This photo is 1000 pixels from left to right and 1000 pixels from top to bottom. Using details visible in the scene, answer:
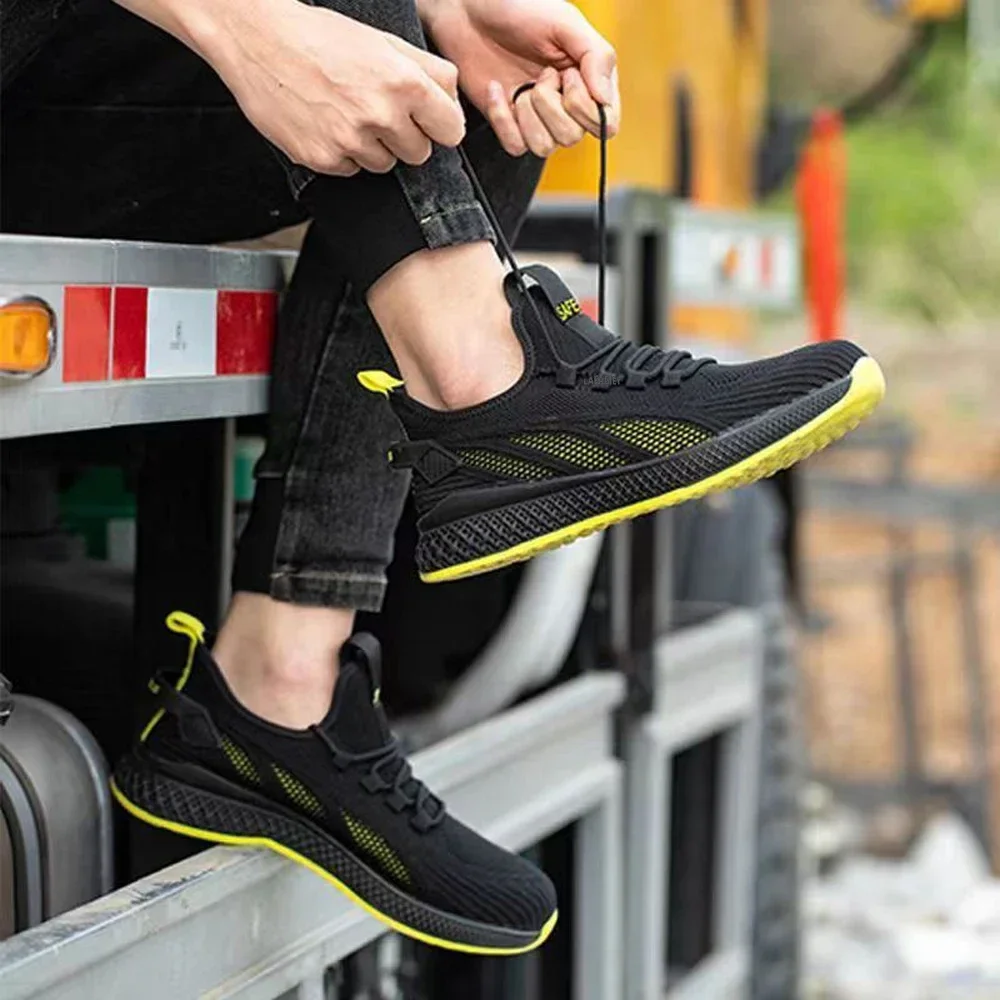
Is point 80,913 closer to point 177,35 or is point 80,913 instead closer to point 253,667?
point 253,667

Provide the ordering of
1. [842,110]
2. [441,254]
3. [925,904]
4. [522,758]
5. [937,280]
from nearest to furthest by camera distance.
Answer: [441,254], [522,758], [925,904], [842,110], [937,280]

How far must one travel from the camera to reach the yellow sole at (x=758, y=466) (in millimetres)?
1618

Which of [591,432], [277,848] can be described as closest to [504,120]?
[591,432]

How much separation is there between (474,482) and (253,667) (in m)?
0.27

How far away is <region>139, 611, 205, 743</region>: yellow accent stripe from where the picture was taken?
1870mm

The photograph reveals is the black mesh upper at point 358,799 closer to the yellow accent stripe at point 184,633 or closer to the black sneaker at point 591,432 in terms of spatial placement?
the yellow accent stripe at point 184,633

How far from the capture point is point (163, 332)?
1690 millimetres

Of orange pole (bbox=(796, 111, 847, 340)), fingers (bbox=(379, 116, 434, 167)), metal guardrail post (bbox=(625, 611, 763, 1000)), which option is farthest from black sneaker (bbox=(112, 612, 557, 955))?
orange pole (bbox=(796, 111, 847, 340))

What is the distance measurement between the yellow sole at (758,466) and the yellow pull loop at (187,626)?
0.28 metres

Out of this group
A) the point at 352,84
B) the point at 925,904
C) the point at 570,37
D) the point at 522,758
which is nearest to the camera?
the point at 352,84

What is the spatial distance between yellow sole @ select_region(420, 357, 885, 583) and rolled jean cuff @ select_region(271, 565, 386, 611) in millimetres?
182

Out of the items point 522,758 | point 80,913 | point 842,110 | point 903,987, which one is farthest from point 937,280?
point 80,913

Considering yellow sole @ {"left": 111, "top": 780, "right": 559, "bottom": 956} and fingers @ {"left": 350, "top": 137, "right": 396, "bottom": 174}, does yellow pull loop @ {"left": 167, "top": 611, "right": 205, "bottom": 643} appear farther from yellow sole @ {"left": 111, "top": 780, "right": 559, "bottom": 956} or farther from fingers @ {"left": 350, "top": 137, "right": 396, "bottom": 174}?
fingers @ {"left": 350, "top": 137, "right": 396, "bottom": 174}

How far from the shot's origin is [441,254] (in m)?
1.68
